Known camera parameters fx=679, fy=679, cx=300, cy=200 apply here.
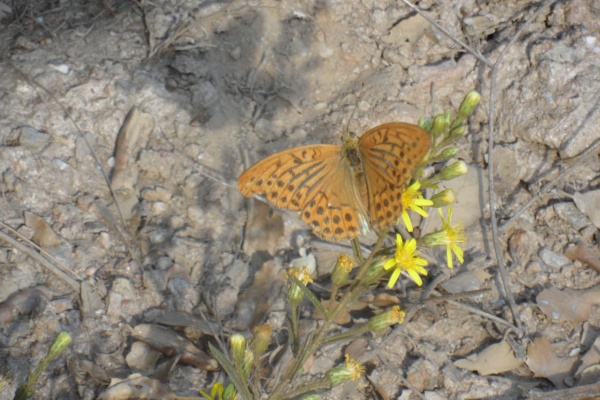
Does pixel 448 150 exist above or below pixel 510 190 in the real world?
above

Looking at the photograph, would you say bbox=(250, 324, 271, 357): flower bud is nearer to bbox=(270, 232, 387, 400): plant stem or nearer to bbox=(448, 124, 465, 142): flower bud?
bbox=(270, 232, 387, 400): plant stem

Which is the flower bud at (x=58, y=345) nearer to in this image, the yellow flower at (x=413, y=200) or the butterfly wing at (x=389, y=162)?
the butterfly wing at (x=389, y=162)

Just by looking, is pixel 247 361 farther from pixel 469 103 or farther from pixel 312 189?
pixel 469 103

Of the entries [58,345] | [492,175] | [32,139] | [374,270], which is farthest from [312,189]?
[32,139]

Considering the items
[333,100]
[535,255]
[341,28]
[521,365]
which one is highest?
[341,28]

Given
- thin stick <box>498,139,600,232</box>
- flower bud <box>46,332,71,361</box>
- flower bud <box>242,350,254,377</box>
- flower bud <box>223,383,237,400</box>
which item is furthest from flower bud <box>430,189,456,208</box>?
flower bud <box>46,332,71,361</box>

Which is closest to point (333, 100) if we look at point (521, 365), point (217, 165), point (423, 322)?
point (217, 165)

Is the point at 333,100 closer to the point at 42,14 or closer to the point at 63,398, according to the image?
the point at 42,14
